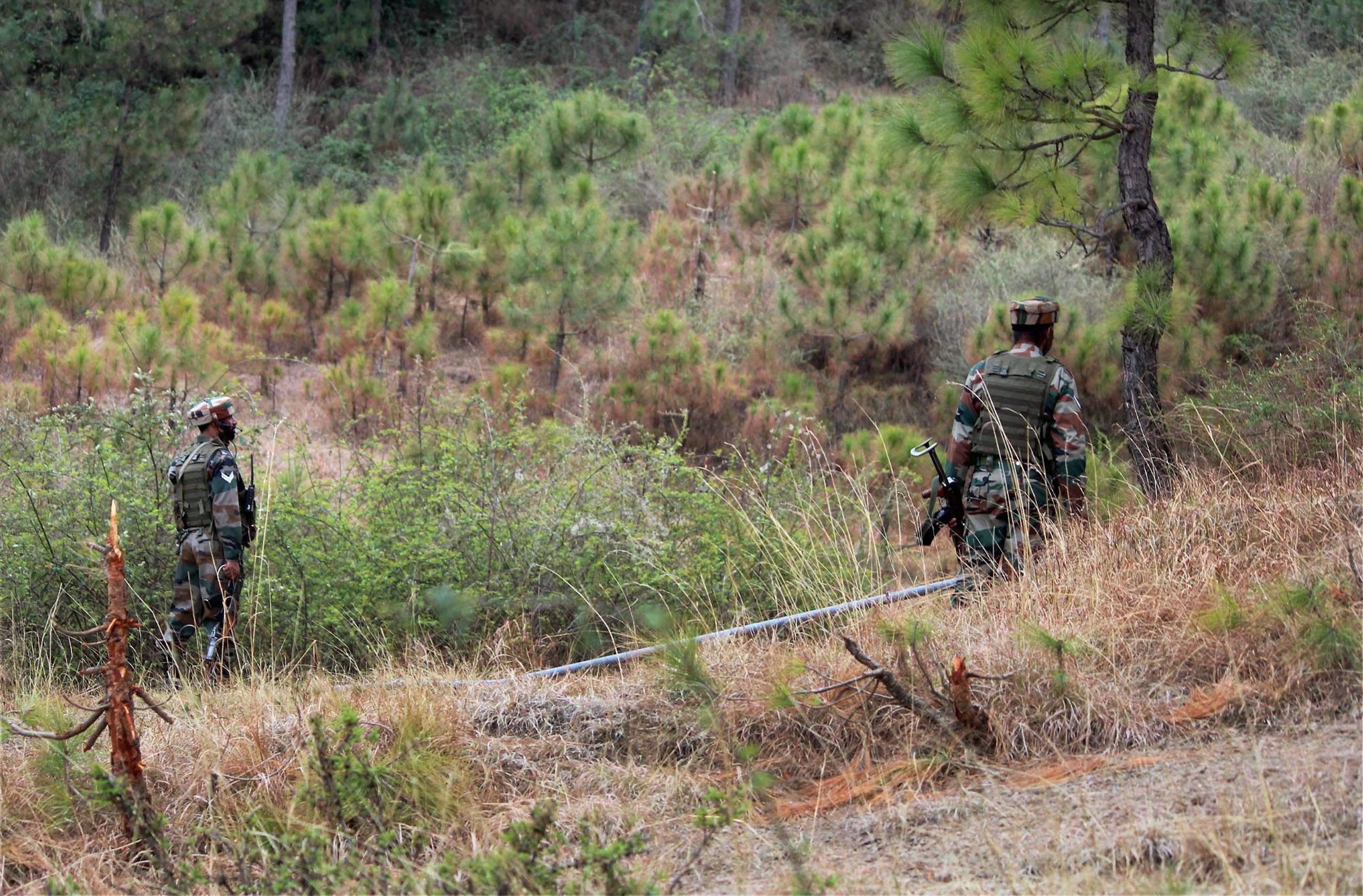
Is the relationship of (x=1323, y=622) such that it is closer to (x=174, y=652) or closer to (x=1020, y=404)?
(x=1020, y=404)

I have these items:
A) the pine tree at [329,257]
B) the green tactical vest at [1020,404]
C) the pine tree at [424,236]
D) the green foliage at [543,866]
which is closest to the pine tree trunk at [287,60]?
the pine tree at [329,257]

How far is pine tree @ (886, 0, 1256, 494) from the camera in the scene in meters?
6.42

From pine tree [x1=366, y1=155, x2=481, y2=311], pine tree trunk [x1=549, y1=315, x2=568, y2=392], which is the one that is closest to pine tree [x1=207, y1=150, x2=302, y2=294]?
pine tree [x1=366, y1=155, x2=481, y2=311]

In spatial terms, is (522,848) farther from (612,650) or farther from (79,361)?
(79,361)

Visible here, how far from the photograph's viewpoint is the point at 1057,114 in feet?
21.6

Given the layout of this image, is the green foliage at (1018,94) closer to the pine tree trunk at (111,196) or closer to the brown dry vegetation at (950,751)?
the brown dry vegetation at (950,751)

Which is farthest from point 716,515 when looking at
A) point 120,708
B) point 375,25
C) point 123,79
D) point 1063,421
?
point 375,25

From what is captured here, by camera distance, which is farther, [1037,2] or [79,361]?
[79,361]

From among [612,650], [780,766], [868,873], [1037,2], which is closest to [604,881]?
[868,873]

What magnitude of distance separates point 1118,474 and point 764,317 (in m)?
6.74

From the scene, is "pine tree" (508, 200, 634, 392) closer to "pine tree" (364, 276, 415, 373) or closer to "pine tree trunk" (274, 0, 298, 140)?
"pine tree" (364, 276, 415, 373)

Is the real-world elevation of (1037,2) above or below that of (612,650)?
above

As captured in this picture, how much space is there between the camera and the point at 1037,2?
6.80 m

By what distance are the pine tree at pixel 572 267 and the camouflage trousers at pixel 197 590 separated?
6114 millimetres
